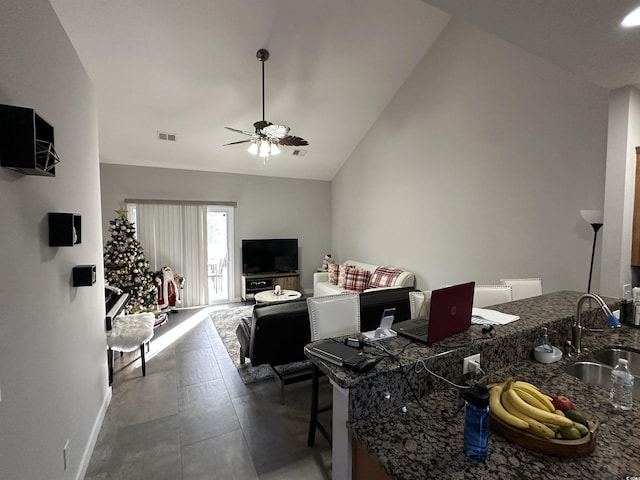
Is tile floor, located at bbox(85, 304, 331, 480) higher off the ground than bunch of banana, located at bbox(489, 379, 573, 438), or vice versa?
bunch of banana, located at bbox(489, 379, 573, 438)

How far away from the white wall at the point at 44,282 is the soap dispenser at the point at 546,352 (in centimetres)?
228

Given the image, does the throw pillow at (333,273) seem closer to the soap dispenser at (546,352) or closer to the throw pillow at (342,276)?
the throw pillow at (342,276)

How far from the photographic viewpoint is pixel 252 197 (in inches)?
243

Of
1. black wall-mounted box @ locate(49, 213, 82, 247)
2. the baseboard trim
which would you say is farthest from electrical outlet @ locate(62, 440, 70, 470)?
black wall-mounted box @ locate(49, 213, 82, 247)

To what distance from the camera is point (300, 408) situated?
8.42 ft

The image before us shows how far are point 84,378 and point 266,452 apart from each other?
1.35 m

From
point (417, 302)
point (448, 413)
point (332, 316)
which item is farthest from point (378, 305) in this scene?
point (448, 413)

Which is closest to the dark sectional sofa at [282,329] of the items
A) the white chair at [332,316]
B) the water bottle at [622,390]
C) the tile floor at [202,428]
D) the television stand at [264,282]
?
the tile floor at [202,428]

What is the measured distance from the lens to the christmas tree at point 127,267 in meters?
4.43

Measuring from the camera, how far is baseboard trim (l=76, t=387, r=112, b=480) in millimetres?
1860

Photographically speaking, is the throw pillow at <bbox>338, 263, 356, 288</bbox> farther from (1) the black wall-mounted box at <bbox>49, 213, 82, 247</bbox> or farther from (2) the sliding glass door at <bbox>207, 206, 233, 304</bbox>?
(1) the black wall-mounted box at <bbox>49, 213, 82, 247</bbox>

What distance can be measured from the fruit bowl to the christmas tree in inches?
195

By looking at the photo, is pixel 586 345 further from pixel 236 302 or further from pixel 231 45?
pixel 236 302

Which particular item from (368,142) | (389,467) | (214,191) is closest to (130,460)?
(389,467)
